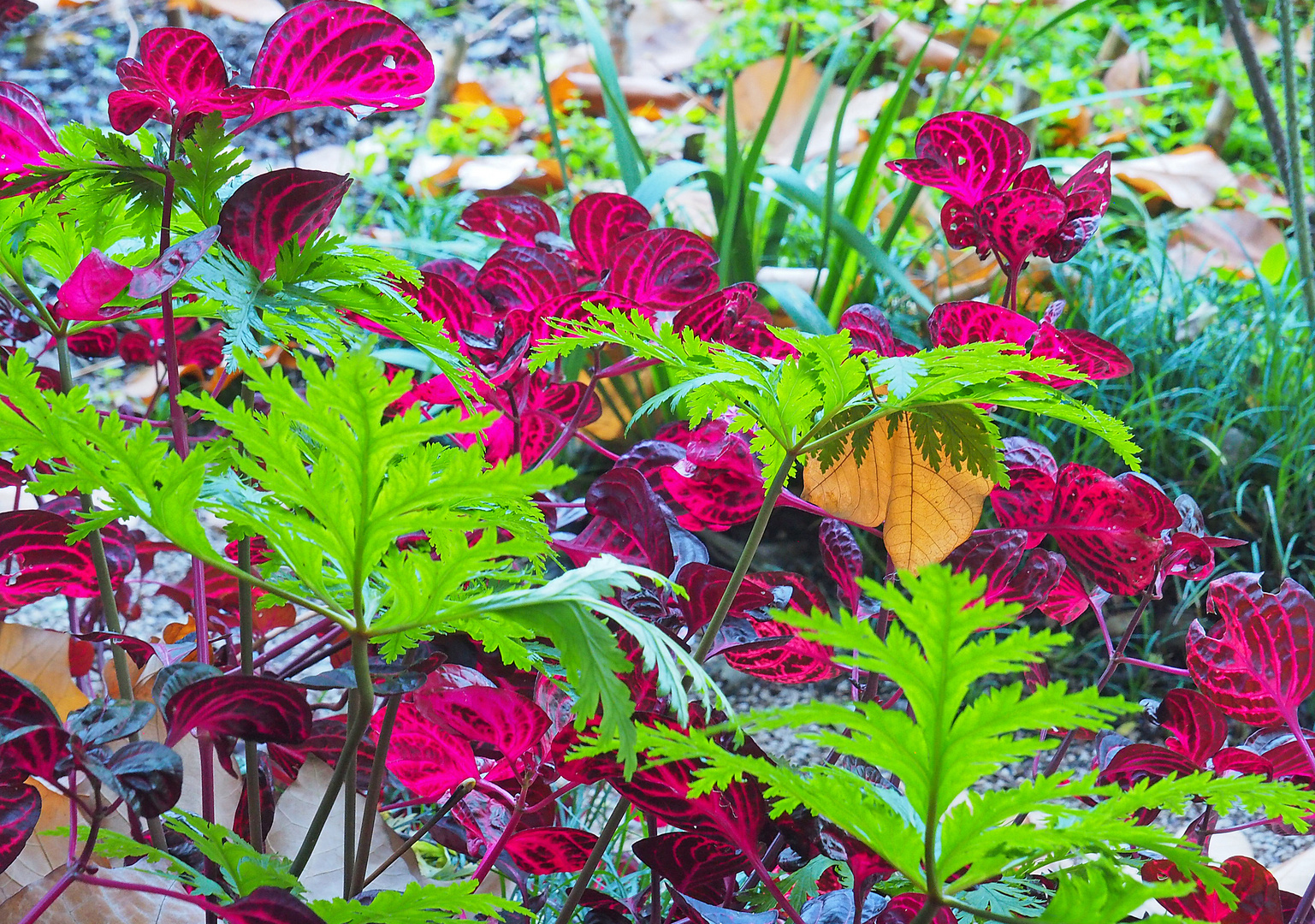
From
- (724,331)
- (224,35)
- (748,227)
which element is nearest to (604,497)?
(724,331)

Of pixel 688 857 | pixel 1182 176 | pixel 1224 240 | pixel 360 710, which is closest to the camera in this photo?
pixel 360 710

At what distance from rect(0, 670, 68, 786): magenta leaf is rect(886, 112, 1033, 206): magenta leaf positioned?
1.54 feet

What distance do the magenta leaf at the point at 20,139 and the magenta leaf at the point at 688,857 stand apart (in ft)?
1.19

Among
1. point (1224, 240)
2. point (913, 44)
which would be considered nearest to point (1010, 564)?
point (1224, 240)

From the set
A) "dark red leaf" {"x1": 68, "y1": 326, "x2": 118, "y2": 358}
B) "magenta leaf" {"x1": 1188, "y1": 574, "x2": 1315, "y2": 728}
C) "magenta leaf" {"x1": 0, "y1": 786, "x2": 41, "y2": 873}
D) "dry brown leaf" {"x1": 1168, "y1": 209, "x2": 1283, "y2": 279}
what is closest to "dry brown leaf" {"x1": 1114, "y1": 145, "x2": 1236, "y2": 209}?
"dry brown leaf" {"x1": 1168, "y1": 209, "x2": 1283, "y2": 279}

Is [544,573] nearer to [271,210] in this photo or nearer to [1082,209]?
[271,210]

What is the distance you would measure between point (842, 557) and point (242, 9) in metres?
3.17

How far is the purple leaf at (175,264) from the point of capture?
34cm

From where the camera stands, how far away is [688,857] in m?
0.42

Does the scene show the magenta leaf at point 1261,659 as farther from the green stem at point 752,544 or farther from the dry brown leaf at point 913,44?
the dry brown leaf at point 913,44

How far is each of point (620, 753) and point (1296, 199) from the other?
3.24 feet

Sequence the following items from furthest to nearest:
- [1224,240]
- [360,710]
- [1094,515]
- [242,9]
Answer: [242,9] < [1224,240] < [1094,515] < [360,710]

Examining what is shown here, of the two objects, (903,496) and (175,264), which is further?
(903,496)

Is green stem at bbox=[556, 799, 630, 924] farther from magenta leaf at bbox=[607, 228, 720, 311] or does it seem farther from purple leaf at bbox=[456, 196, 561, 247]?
purple leaf at bbox=[456, 196, 561, 247]
